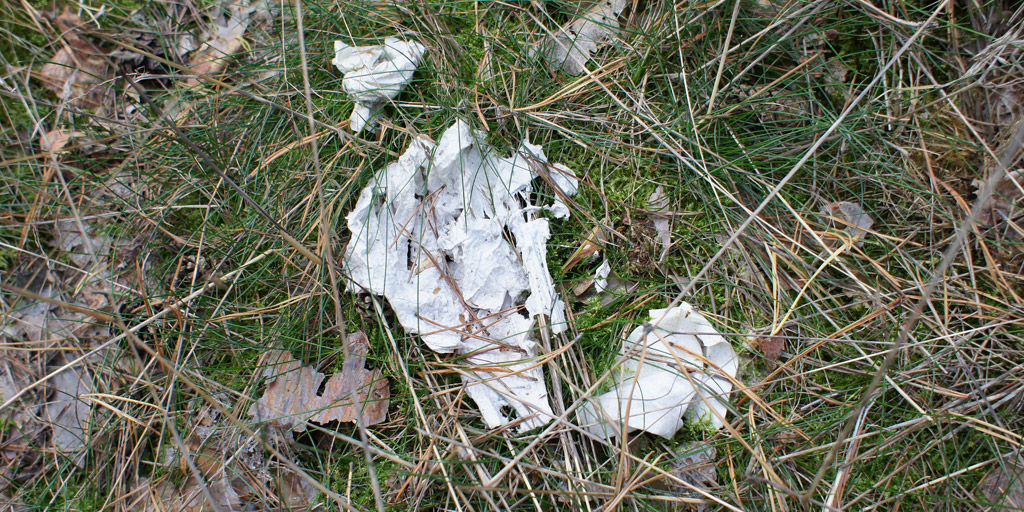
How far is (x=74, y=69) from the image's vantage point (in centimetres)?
238

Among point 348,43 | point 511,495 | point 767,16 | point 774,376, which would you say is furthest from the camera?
point 348,43

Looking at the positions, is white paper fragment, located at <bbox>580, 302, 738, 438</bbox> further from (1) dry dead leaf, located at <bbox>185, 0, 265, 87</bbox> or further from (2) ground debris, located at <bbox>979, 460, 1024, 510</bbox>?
(1) dry dead leaf, located at <bbox>185, 0, 265, 87</bbox>

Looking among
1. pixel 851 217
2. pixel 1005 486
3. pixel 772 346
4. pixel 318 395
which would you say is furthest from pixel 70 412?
pixel 1005 486

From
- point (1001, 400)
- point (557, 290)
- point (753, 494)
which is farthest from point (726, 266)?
point (1001, 400)

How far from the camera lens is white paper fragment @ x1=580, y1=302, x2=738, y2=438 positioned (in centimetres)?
175

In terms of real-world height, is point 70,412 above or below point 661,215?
below

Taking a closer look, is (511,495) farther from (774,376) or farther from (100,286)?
(100,286)

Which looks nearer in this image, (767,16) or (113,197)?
(767,16)

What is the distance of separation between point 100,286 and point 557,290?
6.42ft

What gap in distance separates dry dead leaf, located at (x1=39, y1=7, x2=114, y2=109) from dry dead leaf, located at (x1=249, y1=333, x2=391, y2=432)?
5.23 feet

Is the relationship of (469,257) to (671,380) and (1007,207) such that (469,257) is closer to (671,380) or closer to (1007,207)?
(671,380)

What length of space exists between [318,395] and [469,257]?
0.77m

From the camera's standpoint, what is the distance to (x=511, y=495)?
1653mm

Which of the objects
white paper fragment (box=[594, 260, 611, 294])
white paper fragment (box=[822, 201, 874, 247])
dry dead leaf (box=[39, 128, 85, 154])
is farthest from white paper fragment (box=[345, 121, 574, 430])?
dry dead leaf (box=[39, 128, 85, 154])
